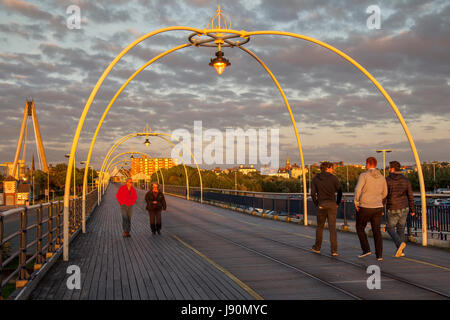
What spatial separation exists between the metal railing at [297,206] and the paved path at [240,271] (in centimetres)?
143

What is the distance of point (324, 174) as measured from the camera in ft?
32.1

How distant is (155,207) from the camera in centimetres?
1511

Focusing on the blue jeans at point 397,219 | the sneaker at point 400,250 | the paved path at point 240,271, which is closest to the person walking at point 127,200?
the paved path at point 240,271

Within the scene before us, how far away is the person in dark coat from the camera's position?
49.3 feet

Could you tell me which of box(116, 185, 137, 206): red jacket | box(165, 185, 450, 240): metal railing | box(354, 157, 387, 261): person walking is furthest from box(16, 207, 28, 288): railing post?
box(165, 185, 450, 240): metal railing

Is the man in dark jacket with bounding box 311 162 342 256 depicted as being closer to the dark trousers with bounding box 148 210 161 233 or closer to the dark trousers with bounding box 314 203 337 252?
the dark trousers with bounding box 314 203 337 252

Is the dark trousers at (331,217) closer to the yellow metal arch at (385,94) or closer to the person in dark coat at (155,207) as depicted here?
the yellow metal arch at (385,94)

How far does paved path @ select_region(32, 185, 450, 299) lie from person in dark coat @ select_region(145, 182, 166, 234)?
6.41ft

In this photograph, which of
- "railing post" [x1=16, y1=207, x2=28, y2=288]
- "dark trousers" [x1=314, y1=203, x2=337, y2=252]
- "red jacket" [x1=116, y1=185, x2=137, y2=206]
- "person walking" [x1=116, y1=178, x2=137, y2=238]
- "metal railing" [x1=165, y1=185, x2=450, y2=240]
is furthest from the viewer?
"red jacket" [x1=116, y1=185, x2=137, y2=206]

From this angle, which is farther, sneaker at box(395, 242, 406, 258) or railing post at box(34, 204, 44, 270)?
sneaker at box(395, 242, 406, 258)
